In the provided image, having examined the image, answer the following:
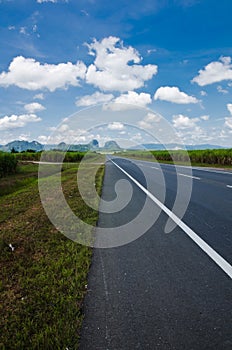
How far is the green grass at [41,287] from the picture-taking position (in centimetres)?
263

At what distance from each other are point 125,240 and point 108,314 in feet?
8.16

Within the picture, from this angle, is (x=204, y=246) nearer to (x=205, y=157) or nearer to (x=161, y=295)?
(x=161, y=295)

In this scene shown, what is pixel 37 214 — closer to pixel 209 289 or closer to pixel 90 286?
pixel 90 286

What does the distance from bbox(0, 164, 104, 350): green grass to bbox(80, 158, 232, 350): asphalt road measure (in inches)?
7.2

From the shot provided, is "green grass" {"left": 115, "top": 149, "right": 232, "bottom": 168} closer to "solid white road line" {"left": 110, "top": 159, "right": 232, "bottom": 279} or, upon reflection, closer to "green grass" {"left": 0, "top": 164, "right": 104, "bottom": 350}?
"solid white road line" {"left": 110, "top": 159, "right": 232, "bottom": 279}

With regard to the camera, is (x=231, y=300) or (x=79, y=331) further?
(x=231, y=300)

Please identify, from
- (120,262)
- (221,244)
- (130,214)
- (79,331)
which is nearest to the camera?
(79,331)

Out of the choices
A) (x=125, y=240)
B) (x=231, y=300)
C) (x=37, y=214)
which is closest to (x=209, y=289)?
(x=231, y=300)

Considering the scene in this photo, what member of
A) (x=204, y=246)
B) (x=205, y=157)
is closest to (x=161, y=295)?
(x=204, y=246)

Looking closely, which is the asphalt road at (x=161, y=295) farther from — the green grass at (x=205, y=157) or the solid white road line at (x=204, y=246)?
the green grass at (x=205, y=157)

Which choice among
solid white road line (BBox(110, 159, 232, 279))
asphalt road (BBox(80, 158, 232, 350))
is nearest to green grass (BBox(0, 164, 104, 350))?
asphalt road (BBox(80, 158, 232, 350))

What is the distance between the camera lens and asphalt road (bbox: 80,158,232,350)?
8.38 ft

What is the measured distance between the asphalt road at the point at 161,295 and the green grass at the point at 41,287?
182 mm

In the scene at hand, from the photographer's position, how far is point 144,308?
3031mm
